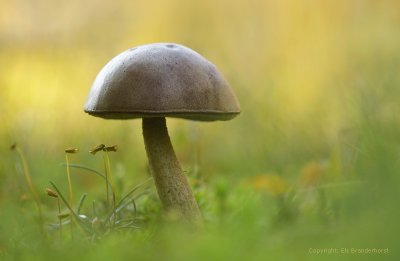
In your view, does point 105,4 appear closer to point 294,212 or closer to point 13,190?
point 13,190

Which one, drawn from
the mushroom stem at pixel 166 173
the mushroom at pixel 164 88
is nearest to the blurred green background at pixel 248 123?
the mushroom stem at pixel 166 173

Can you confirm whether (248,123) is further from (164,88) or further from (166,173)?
(164,88)

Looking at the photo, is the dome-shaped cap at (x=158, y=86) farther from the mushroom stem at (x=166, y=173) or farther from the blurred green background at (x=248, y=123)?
the blurred green background at (x=248, y=123)

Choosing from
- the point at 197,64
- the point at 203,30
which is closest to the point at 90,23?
the point at 203,30

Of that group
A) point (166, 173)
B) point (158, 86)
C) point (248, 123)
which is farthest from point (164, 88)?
point (248, 123)

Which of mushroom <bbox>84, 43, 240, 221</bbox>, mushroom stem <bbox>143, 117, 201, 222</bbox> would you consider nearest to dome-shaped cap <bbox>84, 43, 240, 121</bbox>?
mushroom <bbox>84, 43, 240, 221</bbox>
